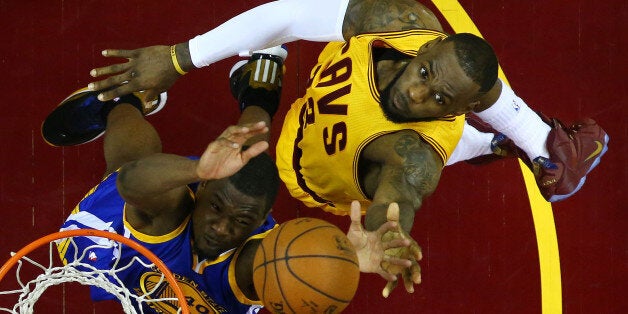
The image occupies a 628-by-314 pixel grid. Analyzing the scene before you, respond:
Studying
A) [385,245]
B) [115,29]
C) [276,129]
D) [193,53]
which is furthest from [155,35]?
[385,245]

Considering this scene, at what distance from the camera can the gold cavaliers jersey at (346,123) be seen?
3.89 m

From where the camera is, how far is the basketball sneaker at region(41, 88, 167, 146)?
4559mm

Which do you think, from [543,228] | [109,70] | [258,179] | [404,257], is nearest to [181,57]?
[109,70]

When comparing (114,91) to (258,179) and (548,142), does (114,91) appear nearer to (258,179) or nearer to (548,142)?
(258,179)

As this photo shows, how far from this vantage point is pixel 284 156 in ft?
15.1

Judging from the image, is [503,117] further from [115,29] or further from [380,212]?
[115,29]

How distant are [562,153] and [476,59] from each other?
1338mm

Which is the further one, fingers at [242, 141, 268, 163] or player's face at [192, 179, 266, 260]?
player's face at [192, 179, 266, 260]

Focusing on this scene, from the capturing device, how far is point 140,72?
13.2 ft

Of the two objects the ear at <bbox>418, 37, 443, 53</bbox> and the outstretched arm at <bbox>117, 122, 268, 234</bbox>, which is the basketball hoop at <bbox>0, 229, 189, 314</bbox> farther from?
the ear at <bbox>418, 37, 443, 53</bbox>

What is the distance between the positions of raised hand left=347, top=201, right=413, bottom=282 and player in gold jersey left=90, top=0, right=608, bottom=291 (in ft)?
0.30

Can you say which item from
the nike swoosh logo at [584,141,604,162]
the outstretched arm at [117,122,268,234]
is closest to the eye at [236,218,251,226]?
the outstretched arm at [117,122,268,234]

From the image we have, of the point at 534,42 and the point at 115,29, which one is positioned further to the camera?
the point at 534,42

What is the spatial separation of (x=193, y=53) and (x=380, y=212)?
1.34 m
